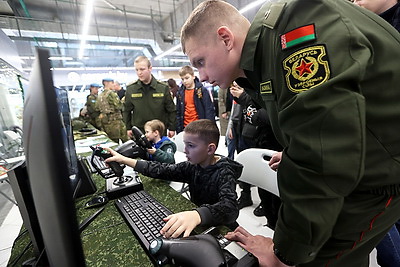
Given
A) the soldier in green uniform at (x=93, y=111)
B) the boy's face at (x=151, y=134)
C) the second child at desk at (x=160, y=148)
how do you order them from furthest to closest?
the soldier in green uniform at (x=93, y=111)
the boy's face at (x=151, y=134)
the second child at desk at (x=160, y=148)

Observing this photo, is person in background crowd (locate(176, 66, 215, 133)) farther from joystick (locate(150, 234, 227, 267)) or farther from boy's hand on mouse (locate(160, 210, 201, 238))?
joystick (locate(150, 234, 227, 267))

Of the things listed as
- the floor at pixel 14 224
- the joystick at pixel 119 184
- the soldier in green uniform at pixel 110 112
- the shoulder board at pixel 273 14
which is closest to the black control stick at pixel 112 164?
the joystick at pixel 119 184

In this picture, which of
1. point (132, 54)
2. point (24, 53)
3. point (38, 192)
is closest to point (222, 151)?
point (38, 192)

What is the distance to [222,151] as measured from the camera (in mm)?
3822

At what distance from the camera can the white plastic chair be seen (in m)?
0.99

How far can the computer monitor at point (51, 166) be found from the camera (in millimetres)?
244

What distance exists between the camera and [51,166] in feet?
0.81

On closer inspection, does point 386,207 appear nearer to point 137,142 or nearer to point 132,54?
point 137,142

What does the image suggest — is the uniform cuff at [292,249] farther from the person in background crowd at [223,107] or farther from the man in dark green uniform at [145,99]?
the person in background crowd at [223,107]

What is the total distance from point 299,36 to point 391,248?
1.18 metres

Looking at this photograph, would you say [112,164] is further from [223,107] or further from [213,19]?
[223,107]

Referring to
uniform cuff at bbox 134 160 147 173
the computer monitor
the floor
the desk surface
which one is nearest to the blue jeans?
the floor

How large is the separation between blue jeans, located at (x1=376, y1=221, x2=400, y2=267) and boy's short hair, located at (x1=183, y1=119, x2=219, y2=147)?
3.00ft

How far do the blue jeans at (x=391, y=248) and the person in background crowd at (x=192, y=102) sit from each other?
213 cm
